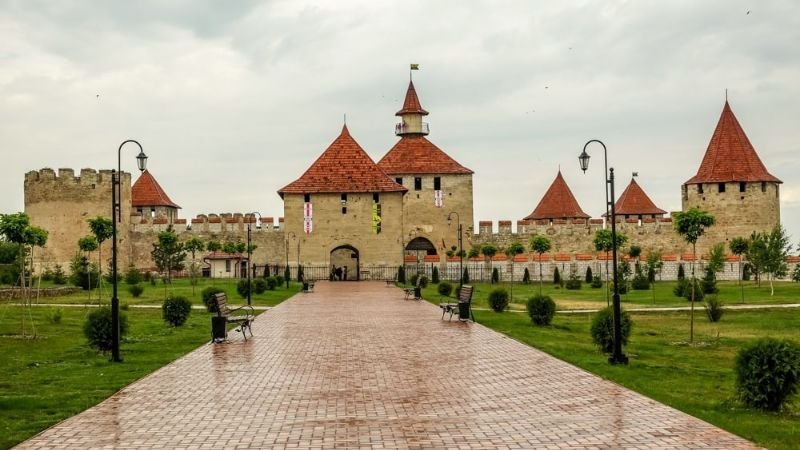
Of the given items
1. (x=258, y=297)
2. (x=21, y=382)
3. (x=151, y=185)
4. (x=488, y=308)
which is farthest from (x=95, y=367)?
(x=151, y=185)

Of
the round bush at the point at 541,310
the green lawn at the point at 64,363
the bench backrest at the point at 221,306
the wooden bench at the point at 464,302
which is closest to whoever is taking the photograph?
the green lawn at the point at 64,363

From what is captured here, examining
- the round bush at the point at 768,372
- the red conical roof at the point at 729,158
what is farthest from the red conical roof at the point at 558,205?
the round bush at the point at 768,372

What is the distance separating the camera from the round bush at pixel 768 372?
9.88 metres

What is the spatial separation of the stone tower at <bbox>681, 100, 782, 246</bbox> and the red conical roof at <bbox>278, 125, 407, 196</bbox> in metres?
18.0

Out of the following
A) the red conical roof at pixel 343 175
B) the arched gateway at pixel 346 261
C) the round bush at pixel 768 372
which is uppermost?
the red conical roof at pixel 343 175

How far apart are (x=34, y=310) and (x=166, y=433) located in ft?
60.0

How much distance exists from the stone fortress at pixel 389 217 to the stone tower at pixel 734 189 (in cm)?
6

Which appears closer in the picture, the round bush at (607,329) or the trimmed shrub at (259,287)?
the round bush at (607,329)

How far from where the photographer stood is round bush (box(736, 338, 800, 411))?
988 cm

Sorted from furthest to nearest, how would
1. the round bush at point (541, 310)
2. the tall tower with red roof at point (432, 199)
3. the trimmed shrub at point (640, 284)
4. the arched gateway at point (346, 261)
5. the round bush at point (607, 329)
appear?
1. the tall tower with red roof at point (432, 199)
2. the arched gateway at point (346, 261)
3. the trimmed shrub at point (640, 284)
4. the round bush at point (541, 310)
5. the round bush at point (607, 329)

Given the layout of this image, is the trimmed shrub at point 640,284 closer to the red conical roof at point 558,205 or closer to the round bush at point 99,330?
the red conical roof at point 558,205

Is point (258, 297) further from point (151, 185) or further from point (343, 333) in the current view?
point (151, 185)

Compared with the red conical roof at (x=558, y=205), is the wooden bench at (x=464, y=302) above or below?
below

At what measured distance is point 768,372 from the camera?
9.92 metres
